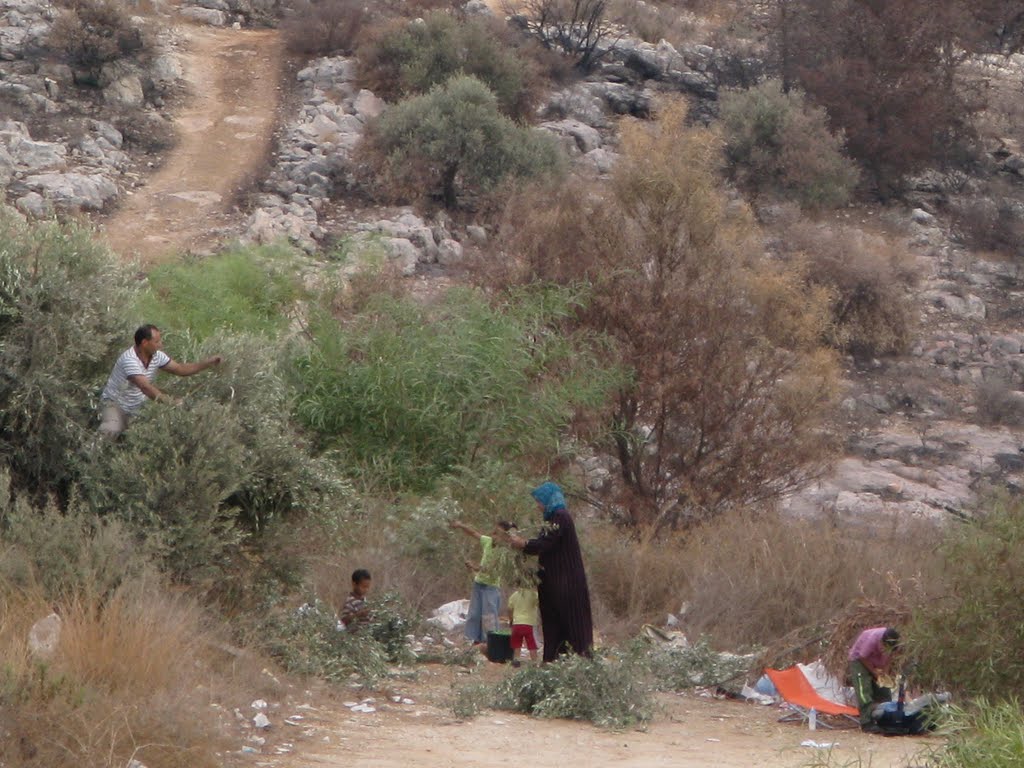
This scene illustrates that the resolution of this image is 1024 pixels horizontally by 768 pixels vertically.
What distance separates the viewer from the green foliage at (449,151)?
2420 centimetres

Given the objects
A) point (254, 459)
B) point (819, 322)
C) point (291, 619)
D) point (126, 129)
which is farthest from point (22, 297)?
point (126, 129)

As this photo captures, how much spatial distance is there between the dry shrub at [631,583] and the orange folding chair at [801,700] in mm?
2495

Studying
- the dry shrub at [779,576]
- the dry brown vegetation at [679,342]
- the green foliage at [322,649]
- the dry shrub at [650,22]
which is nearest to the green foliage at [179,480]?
the green foliage at [322,649]

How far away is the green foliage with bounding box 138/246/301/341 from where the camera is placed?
1281 cm

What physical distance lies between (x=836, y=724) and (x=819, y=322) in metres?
11.2

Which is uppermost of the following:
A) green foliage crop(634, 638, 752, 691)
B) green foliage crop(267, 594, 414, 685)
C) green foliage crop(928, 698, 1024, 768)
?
green foliage crop(928, 698, 1024, 768)

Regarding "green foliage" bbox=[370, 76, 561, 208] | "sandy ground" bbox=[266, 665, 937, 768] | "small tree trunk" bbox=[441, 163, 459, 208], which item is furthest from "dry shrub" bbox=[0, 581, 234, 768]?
"small tree trunk" bbox=[441, 163, 459, 208]

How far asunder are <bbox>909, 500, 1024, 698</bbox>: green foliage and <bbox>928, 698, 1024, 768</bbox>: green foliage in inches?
46.2

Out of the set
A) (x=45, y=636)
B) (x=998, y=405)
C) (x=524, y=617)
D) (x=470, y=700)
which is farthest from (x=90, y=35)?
(x=45, y=636)

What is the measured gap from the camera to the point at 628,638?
10789 millimetres

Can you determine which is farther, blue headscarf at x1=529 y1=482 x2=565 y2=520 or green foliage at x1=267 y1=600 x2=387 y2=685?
blue headscarf at x1=529 y1=482 x2=565 y2=520

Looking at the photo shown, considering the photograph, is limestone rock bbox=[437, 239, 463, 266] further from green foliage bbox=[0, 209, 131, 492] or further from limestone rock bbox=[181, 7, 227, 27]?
green foliage bbox=[0, 209, 131, 492]

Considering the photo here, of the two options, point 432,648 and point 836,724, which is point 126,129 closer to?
point 432,648

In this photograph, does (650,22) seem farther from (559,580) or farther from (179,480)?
(179,480)
